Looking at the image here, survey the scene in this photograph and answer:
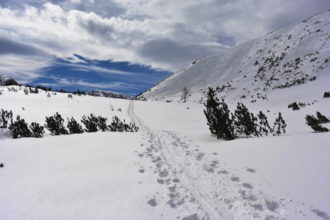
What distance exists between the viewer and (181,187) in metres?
3.31

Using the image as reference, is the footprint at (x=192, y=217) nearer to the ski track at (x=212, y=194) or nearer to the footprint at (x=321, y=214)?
the ski track at (x=212, y=194)

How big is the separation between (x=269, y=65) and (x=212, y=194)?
167ft

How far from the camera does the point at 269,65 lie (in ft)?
151

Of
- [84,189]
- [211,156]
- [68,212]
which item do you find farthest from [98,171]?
[211,156]

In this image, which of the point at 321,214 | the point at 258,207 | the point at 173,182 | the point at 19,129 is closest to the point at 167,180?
the point at 173,182

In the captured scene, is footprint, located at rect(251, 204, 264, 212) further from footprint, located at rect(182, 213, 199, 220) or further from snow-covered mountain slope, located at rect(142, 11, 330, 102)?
snow-covered mountain slope, located at rect(142, 11, 330, 102)

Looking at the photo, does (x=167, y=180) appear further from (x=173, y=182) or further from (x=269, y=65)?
(x=269, y=65)

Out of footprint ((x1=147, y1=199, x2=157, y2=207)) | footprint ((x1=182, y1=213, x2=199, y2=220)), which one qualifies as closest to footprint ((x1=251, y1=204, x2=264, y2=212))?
footprint ((x1=182, y1=213, x2=199, y2=220))

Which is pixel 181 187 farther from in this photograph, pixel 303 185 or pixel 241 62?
pixel 241 62

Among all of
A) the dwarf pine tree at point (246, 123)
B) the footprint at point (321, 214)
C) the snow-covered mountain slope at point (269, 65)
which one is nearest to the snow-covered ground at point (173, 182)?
the footprint at point (321, 214)

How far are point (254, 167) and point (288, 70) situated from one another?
134 feet

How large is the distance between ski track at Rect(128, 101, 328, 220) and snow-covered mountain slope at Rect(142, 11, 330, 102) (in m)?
22.3

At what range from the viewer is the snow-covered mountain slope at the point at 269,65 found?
105 feet

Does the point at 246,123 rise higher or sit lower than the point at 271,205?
higher
